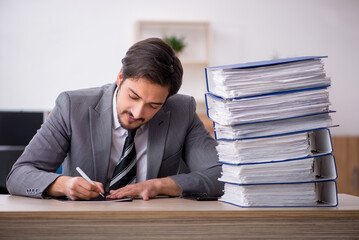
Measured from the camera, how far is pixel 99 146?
1535 mm

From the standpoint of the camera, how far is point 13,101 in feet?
13.9

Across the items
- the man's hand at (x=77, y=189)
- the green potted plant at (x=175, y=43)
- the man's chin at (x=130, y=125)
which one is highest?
the green potted plant at (x=175, y=43)

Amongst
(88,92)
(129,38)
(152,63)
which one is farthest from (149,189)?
(129,38)

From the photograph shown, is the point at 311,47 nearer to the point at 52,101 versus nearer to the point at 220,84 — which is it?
the point at 52,101

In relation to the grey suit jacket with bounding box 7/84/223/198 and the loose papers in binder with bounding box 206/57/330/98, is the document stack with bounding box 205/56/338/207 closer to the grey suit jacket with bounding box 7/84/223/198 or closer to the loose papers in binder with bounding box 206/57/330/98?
the loose papers in binder with bounding box 206/57/330/98

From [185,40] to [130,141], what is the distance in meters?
2.97

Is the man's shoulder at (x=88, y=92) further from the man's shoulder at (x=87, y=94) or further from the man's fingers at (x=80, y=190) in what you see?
the man's fingers at (x=80, y=190)

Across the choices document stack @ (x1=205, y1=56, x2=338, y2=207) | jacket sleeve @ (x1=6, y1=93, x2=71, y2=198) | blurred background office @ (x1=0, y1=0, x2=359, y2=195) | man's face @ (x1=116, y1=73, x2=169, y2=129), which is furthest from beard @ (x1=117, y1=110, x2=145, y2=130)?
blurred background office @ (x1=0, y1=0, x2=359, y2=195)

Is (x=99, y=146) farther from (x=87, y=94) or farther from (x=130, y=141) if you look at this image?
(x=87, y=94)

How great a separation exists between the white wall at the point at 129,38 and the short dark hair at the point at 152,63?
2844 mm

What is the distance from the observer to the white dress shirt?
162 cm

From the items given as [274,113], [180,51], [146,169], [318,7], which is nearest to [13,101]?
[180,51]

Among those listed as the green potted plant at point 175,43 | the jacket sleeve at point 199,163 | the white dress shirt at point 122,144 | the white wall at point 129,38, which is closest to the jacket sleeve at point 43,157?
the white dress shirt at point 122,144

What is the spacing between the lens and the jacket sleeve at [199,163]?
1.40 m
